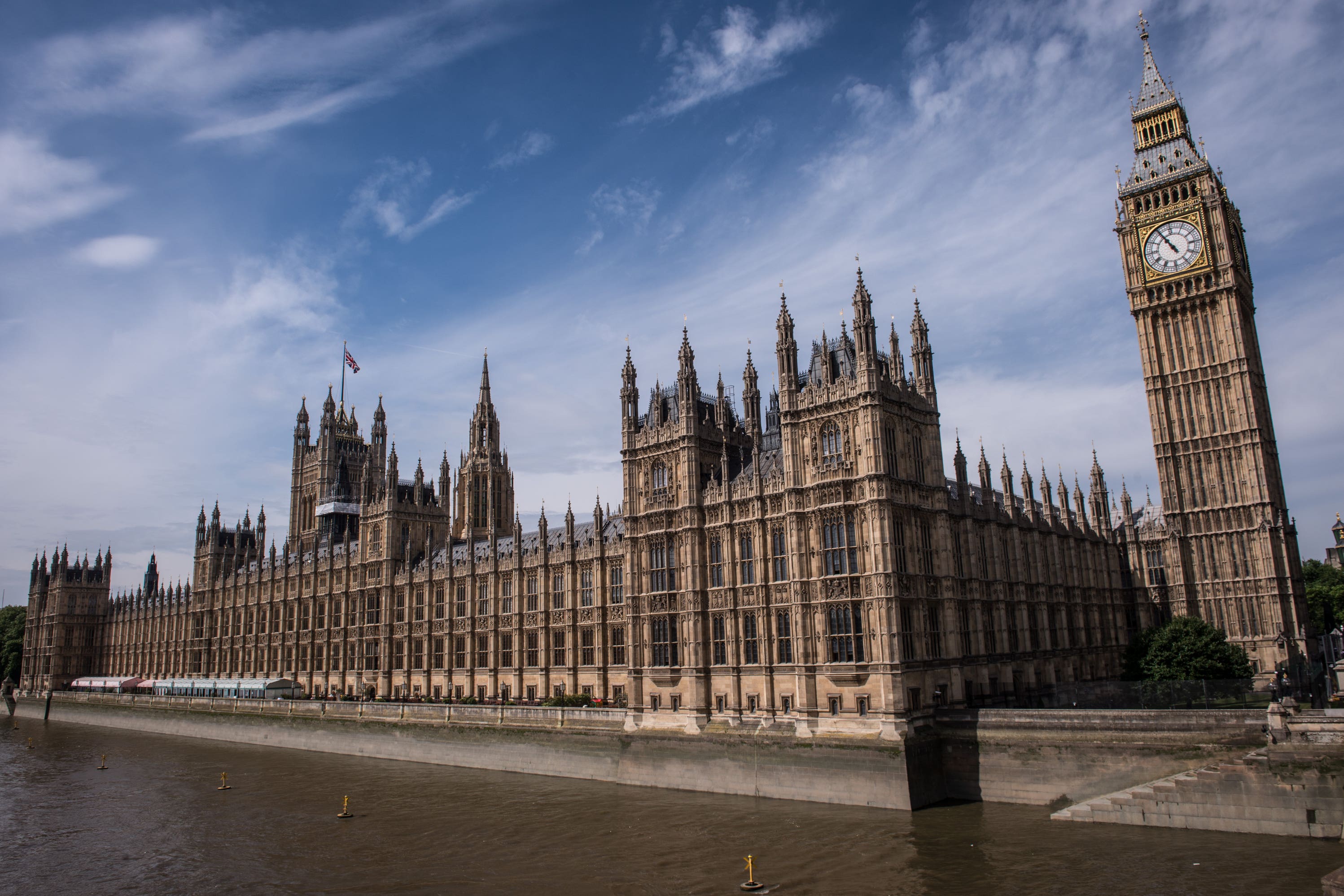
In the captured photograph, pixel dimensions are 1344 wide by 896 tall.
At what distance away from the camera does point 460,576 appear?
89562 mm

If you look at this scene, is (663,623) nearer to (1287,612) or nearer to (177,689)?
(1287,612)

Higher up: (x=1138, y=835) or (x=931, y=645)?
(x=931, y=645)

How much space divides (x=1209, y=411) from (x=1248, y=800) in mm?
58848

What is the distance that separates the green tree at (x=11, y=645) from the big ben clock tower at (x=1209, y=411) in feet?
605

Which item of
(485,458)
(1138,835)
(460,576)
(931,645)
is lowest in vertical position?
(1138,835)

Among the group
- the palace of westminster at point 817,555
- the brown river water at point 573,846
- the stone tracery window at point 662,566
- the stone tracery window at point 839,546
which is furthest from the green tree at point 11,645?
the stone tracery window at point 839,546

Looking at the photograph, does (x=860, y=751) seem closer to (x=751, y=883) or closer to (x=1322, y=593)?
(x=751, y=883)

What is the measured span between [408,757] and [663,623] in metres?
25.9

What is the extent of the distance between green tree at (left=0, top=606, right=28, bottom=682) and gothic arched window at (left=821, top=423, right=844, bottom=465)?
170 meters

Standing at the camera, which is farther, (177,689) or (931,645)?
(177,689)

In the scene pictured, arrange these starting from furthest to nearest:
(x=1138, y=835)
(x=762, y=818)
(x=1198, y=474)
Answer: (x=1198, y=474) < (x=762, y=818) < (x=1138, y=835)

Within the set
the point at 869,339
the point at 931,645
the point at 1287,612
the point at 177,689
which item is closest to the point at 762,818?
the point at 931,645

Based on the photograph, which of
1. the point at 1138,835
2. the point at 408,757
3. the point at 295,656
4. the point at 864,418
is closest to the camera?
the point at 1138,835

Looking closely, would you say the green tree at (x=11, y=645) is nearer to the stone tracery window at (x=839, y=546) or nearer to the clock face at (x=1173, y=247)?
the stone tracery window at (x=839, y=546)
